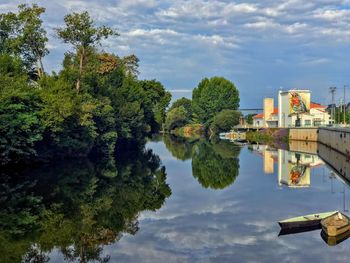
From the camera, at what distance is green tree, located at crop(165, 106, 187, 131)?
14675cm

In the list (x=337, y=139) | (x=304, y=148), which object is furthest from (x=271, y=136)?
(x=337, y=139)

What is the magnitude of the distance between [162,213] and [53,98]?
20.6 metres

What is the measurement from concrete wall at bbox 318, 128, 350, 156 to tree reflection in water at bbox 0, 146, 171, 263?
2140cm

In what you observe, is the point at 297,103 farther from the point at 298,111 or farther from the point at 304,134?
the point at 304,134

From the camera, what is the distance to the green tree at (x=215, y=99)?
135250 mm

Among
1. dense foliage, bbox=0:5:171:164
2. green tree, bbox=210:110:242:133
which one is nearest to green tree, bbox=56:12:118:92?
dense foliage, bbox=0:5:171:164

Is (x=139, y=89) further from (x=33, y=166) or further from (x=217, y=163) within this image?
(x=33, y=166)

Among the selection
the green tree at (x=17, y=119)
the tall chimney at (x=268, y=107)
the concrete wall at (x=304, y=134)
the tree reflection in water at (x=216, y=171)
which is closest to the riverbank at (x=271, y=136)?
the concrete wall at (x=304, y=134)

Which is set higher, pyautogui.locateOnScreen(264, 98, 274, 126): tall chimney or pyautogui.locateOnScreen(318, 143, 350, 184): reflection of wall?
pyautogui.locateOnScreen(264, 98, 274, 126): tall chimney

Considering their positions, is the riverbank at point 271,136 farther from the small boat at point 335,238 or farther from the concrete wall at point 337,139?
the small boat at point 335,238

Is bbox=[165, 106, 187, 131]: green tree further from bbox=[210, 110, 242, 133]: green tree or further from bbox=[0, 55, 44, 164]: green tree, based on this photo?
bbox=[0, 55, 44, 164]: green tree

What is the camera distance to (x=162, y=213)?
2530cm

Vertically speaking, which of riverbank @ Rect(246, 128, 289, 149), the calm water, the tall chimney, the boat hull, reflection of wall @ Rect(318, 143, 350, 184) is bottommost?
the calm water

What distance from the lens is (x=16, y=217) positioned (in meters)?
23.2
